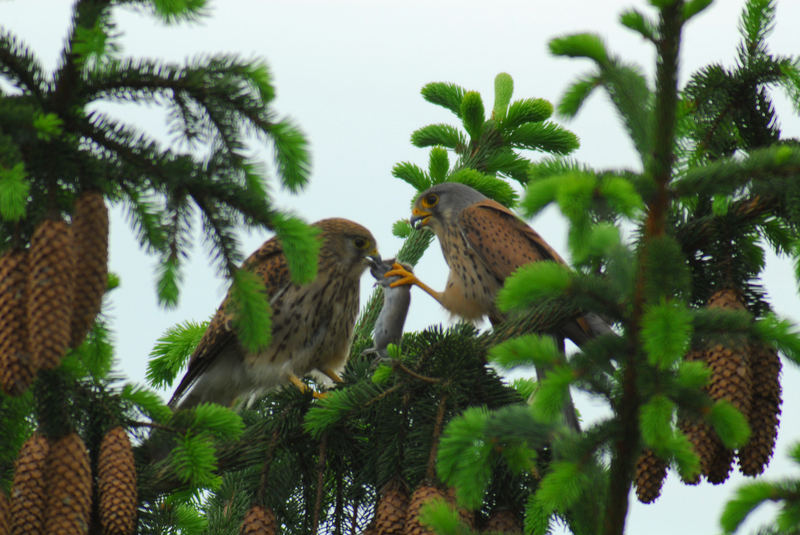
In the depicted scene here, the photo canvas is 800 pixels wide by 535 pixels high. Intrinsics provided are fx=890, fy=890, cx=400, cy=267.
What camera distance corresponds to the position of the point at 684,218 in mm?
3389

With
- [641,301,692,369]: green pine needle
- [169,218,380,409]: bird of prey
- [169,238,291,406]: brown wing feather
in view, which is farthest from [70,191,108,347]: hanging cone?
[169,218,380,409]: bird of prey

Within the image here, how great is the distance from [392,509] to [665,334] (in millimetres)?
1276

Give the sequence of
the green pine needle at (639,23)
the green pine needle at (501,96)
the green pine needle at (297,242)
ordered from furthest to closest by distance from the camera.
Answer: the green pine needle at (501,96), the green pine needle at (297,242), the green pine needle at (639,23)

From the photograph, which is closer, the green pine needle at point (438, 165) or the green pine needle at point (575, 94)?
the green pine needle at point (575, 94)

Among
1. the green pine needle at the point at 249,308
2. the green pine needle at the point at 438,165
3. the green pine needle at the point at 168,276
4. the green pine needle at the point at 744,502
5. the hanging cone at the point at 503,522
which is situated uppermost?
the green pine needle at the point at 438,165

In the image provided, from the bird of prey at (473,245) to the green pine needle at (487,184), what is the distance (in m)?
0.05

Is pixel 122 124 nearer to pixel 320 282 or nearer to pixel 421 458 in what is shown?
pixel 421 458

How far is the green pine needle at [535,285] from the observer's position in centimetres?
201

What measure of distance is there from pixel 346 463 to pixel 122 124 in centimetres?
164

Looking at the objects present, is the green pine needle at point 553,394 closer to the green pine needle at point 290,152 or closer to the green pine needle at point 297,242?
the green pine needle at point 297,242

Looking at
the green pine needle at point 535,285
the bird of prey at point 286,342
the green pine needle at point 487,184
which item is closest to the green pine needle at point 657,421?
the green pine needle at point 535,285

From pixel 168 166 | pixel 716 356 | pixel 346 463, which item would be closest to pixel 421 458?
pixel 346 463

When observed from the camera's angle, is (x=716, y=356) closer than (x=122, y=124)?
No

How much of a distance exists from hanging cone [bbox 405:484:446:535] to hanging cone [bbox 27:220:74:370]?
1109 mm
